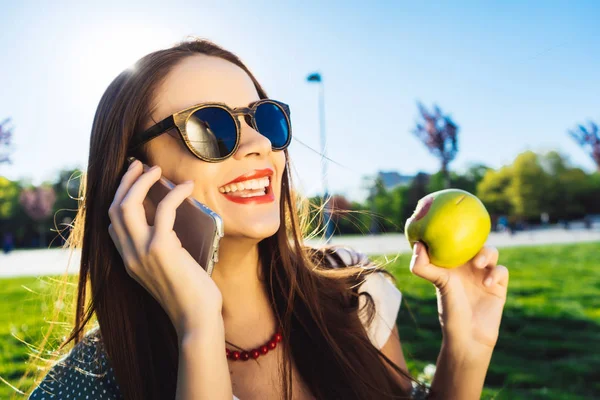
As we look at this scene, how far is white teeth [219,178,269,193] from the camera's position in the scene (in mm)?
1686

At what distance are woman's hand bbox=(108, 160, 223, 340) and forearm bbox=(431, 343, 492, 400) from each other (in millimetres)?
1010

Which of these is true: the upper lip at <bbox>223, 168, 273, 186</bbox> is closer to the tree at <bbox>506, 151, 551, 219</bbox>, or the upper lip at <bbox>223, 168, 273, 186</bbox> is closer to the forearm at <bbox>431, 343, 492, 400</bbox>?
the forearm at <bbox>431, 343, 492, 400</bbox>

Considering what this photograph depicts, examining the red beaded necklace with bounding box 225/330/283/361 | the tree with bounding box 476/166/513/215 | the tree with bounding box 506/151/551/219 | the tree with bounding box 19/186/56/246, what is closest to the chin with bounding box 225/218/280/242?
the red beaded necklace with bounding box 225/330/283/361

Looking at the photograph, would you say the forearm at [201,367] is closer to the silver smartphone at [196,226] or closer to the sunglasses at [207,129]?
the silver smartphone at [196,226]

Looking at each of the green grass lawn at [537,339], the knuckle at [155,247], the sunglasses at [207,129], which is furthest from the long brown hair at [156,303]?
the knuckle at [155,247]

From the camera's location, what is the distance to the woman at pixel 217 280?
4.87ft

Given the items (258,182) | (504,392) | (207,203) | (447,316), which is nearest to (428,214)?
(447,316)

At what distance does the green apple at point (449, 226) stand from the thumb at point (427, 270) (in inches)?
1.5

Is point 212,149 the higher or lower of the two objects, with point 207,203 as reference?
higher

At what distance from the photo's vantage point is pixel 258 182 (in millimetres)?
1750

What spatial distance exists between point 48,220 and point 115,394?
174 ft

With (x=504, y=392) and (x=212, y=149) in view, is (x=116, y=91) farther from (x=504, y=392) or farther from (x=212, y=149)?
(x=504, y=392)

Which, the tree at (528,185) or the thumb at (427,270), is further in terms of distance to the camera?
the tree at (528,185)

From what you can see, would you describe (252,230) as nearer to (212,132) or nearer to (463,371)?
(212,132)
